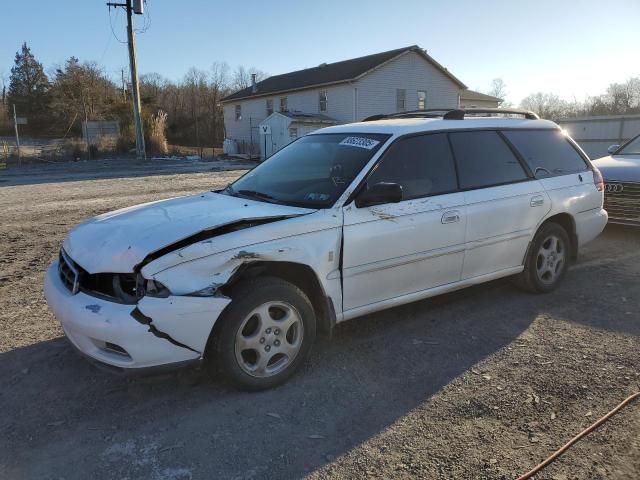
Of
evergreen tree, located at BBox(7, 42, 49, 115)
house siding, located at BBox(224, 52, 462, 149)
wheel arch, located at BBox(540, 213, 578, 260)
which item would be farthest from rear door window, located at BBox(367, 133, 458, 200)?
evergreen tree, located at BBox(7, 42, 49, 115)

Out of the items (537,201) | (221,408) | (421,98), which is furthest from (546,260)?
(421,98)

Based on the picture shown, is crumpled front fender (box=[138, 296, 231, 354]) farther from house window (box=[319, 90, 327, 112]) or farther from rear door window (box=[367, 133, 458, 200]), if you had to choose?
house window (box=[319, 90, 327, 112])

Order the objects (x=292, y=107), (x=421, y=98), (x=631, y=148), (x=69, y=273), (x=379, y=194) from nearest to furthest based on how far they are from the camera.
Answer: (x=69, y=273) < (x=379, y=194) < (x=631, y=148) < (x=421, y=98) < (x=292, y=107)

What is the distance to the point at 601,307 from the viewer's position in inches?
193

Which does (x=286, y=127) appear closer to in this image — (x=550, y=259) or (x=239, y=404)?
(x=550, y=259)

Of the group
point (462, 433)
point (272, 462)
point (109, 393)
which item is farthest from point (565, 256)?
point (109, 393)

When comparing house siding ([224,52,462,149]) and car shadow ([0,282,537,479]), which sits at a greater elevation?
house siding ([224,52,462,149])

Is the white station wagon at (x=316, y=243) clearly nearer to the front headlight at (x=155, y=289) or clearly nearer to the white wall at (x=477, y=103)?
the front headlight at (x=155, y=289)

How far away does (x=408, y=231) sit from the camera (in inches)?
156

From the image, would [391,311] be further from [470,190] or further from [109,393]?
[109,393]

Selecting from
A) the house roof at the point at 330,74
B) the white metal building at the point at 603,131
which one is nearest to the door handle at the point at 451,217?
the white metal building at the point at 603,131

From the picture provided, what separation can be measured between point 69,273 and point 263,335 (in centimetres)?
136

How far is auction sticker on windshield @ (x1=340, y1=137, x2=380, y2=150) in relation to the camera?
4148 mm

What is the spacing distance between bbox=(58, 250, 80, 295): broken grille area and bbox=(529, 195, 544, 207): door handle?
12.7 ft
